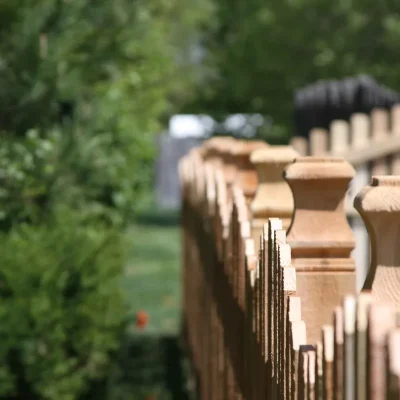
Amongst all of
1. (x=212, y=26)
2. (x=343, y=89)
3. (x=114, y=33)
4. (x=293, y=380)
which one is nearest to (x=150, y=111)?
(x=343, y=89)

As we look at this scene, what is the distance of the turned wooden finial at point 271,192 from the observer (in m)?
3.28

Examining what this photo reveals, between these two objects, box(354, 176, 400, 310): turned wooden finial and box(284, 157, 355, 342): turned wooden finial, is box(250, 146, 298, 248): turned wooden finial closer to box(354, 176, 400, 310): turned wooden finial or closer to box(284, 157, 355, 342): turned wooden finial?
box(284, 157, 355, 342): turned wooden finial

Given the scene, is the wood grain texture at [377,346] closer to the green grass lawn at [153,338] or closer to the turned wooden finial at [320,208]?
the turned wooden finial at [320,208]

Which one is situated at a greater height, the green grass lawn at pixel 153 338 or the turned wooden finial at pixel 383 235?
the turned wooden finial at pixel 383 235

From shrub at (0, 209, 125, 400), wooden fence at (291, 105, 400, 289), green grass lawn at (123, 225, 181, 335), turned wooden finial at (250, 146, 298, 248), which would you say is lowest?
green grass lawn at (123, 225, 181, 335)

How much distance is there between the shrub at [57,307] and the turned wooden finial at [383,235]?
402 cm

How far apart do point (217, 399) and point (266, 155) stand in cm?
132

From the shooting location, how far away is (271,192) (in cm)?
333

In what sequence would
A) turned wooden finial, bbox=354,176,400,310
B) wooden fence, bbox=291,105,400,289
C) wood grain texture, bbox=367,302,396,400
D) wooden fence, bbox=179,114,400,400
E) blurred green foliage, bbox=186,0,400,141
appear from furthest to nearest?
blurred green foliage, bbox=186,0,400,141 → wooden fence, bbox=291,105,400,289 → turned wooden finial, bbox=354,176,400,310 → wooden fence, bbox=179,114,400,400 → wood grain texture, bbox=367,302,396,400

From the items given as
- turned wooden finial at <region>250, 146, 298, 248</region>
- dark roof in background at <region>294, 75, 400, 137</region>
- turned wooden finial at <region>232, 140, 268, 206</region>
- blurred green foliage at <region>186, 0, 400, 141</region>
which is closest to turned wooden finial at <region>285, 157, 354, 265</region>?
turned wooden finial at <region>250, 146, 298, 248</region>

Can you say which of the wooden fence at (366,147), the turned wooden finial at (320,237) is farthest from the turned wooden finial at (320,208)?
the wooden fence at (366,147)

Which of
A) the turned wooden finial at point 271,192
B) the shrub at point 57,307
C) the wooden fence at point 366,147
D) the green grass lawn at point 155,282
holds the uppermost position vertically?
the turned wooden finial at point 271,192

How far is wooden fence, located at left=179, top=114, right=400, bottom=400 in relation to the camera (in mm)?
1398

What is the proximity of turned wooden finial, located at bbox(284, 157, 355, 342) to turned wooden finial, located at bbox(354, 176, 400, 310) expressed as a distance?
0.42 meters
